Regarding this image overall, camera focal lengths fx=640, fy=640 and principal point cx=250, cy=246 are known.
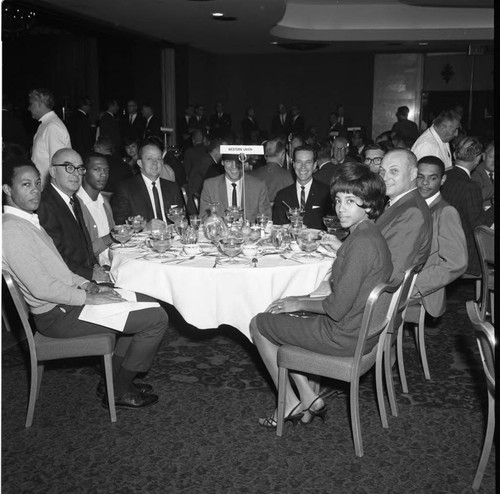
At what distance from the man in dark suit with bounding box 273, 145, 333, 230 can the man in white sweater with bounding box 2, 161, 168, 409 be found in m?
2.04

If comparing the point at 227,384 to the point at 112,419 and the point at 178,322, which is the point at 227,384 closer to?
the point at 112,419

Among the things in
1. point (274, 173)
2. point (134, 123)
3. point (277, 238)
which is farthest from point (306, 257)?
point (134, 123)

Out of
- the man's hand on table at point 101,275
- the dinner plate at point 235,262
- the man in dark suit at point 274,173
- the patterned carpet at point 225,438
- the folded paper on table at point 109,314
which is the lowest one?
the patterned carpet at point 225,438

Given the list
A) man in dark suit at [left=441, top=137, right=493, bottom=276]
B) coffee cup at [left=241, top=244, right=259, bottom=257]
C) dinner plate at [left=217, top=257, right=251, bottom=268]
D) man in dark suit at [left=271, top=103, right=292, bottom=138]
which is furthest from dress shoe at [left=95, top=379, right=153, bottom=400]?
man in dark suit at [left=271, top=103, right=292, bottom=138]

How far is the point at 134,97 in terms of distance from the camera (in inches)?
587

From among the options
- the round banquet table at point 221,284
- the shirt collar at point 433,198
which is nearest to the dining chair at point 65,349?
the round banquet table at point 221,284

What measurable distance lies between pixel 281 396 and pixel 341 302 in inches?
24.3

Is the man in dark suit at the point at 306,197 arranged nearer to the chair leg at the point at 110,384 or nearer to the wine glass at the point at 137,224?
the wine glass at the point at 137,224

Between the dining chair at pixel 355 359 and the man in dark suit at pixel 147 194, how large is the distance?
211 cm

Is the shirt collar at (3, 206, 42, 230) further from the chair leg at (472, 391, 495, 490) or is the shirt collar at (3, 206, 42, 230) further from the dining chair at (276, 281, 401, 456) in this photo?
the chair leg at (472, 391, 495, 490)

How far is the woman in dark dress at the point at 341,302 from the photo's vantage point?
274cm

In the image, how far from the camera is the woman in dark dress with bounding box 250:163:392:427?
108 inches

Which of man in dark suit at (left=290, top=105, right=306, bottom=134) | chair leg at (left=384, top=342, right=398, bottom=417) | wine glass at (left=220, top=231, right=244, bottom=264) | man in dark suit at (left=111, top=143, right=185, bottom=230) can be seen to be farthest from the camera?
man in dark suit at (left=290, top=105, right=306, bottom=134)

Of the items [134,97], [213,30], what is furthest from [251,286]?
[134,97]
